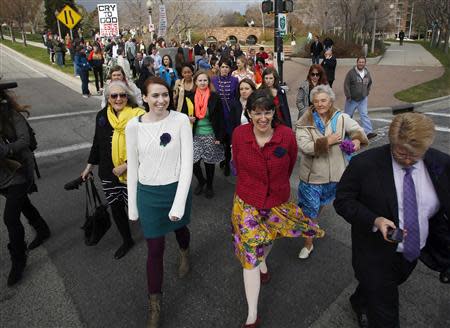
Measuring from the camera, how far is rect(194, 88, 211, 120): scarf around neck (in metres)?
5.03

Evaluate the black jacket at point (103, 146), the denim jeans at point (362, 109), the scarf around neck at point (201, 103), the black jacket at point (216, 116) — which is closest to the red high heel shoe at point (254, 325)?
the black jacket at point (103, 146)

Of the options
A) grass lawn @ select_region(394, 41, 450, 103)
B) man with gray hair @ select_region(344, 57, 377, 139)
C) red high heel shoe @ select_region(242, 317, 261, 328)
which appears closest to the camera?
red high heel shoe @ select_region(242, 317, 261, 328)

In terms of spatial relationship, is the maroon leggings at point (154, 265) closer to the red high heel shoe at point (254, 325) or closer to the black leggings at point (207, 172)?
the red high heel shoe at point (254, 325)

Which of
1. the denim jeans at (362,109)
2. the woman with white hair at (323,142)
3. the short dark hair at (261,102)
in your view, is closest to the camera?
the short dark hair at (261,102)

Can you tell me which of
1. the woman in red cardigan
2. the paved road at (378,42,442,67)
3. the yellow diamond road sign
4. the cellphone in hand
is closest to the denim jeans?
the woman in red cardigan

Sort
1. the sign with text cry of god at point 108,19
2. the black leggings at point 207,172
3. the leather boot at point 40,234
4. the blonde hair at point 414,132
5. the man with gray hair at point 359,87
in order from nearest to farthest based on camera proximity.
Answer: the blonde hair at point 414,132 < the leather boot at point 40,234 < the black leggings at point 207,172 < the man with gray hair at point 359,87 < the sign with text cry of god at point 108,19

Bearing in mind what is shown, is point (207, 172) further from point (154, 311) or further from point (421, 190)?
point (421, 190)

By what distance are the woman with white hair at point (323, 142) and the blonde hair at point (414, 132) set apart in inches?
49.2

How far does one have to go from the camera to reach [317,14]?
38469 millimetres

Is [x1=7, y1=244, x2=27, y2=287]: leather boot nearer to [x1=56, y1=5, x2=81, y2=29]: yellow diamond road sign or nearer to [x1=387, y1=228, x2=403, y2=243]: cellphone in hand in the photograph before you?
[x1=387, y1=228, x2=403, y2=243]: cellphone in hand

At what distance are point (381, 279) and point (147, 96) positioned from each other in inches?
83.3

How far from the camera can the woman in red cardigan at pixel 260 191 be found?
263 centimetres

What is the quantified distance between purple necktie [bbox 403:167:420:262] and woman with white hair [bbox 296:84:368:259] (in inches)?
47.2

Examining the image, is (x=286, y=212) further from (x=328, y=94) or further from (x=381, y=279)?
(x=328, y=94)
